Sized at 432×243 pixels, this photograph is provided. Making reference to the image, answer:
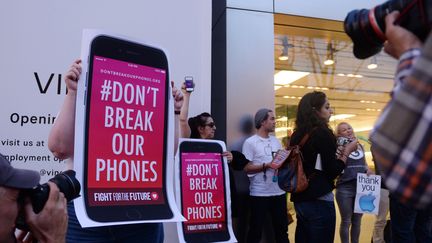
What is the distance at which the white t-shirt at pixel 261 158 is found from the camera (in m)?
4.42

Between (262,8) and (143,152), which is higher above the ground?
(262,8)

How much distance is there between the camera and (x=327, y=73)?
21.0 feet

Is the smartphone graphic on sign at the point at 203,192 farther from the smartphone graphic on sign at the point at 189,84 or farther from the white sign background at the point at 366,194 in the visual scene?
the white sign background at the point at 366,194

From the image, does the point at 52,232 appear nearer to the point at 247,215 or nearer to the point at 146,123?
the point at 146,123

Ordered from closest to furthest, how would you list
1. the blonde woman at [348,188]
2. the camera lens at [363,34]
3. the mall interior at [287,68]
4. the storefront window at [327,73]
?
the camera lens at [363,34] → the blonde woman at [348,188] → the mall interior at [287,68] → the storefront window at [327,73]

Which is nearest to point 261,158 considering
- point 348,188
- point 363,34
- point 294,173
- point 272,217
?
point 272,217

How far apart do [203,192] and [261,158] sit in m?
0.93

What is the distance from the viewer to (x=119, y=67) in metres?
1.86

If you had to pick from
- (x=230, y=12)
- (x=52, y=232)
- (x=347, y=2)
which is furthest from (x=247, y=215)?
(x=52, y=232)

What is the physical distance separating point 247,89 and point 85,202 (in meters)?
3.56

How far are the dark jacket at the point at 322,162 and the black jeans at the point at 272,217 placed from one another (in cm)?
103

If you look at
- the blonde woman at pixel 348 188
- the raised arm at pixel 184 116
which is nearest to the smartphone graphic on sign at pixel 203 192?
the raised arm at pixel 184 116

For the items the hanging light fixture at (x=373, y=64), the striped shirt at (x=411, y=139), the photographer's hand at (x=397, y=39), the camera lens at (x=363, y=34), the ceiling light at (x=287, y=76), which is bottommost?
the striped shirt at (x=411, y=139)

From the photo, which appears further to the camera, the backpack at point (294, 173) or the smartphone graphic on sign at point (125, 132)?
the backpack at point (294, 173)
